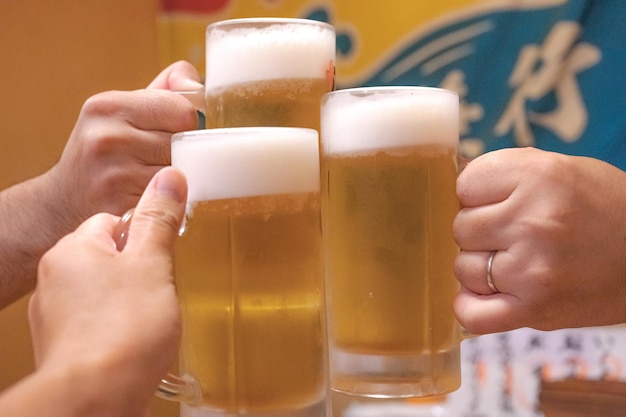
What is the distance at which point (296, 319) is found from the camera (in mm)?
651

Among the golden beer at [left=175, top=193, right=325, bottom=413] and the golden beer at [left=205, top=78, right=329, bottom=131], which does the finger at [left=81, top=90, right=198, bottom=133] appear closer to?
the golden beer at [left=205, top=78, right=329, bottom=131]

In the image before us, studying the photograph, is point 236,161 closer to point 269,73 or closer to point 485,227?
point 269,73

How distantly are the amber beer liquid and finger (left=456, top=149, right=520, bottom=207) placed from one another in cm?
18

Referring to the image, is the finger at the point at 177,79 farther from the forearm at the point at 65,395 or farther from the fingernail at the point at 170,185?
the forearm at the point at 65,395

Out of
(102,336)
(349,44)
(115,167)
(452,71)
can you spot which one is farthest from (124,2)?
(102,336)

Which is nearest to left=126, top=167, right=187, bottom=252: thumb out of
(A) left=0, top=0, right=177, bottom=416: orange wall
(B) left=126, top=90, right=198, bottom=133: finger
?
(B) left=126, top=90, right=198, bottom=133: finger

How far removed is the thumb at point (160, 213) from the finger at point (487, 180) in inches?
12.0

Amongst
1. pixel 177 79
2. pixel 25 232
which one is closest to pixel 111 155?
pixel 177 79

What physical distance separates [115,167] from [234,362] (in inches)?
15.8

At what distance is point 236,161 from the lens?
0.63 m

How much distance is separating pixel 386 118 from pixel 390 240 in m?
0.13

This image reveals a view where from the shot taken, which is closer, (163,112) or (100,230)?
(100,230)

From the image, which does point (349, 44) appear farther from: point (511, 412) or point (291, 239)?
point (291, 239)

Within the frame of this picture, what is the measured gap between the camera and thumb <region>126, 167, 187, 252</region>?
21.7 inches
